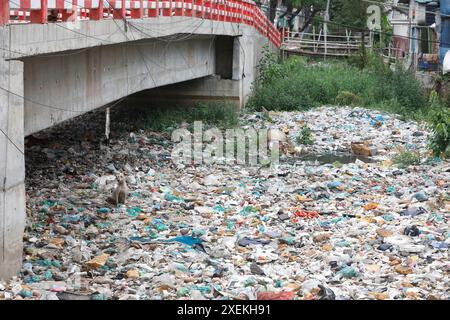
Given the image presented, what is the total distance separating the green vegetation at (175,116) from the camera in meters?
22.9

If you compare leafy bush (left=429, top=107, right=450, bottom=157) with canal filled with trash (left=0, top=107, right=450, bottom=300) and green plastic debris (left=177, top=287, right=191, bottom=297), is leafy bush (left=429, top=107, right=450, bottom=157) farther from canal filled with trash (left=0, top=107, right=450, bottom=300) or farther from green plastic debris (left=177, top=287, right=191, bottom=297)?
green plastic debris (left=177, top=287, right=191, bottom=297)

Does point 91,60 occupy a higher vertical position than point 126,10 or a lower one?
lower

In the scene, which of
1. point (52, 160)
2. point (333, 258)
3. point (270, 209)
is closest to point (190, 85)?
point (52, 160)

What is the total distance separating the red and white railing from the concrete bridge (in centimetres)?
2

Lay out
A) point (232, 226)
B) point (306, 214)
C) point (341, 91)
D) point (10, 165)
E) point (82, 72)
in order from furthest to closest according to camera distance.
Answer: point (341, 91) → point (82, 72) → point (306, 214) → point (232, 226) → point (10, 165)

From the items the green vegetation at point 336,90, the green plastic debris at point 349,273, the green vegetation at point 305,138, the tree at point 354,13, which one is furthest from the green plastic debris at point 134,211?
the tree at point 354,13

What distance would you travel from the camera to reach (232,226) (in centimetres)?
1300

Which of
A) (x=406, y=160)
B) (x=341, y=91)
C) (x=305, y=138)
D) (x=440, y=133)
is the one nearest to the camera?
(x=440, y=133)

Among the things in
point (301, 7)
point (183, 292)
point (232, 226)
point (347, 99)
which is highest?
point (301, 7)

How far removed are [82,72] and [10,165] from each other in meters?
4.33

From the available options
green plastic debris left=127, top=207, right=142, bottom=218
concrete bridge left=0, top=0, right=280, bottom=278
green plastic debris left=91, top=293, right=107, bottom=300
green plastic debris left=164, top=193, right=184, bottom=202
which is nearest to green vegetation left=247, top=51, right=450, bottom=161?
concrete bridge left=0, top=0, right=280, bottom=278

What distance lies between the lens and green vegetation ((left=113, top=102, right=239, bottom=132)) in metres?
22.9

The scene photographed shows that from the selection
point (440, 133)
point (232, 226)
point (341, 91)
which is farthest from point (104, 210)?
point (341, 91)

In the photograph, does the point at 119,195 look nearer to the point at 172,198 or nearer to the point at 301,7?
the point at 172,198
